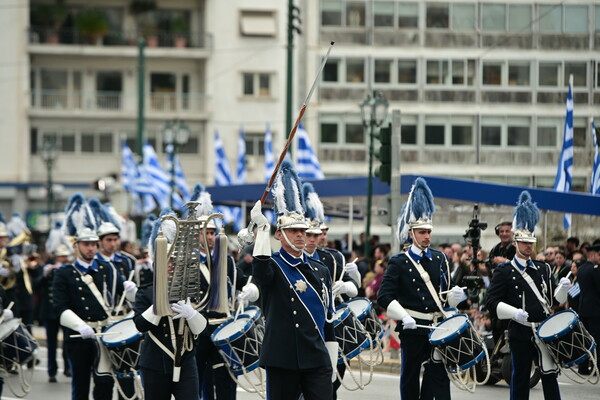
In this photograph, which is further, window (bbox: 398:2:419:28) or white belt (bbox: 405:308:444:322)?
window (bbox: 398:2:419:28)

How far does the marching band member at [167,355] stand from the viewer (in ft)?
33.8

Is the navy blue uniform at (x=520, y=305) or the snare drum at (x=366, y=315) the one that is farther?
the snare drum at (x=366, y=315)

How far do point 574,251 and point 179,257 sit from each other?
35.0ft

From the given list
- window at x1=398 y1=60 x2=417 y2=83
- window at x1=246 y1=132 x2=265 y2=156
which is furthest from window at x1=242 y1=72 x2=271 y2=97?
window at x1=398 y1=60 x2=417 y2=83

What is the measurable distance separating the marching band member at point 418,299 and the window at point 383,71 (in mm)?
37936

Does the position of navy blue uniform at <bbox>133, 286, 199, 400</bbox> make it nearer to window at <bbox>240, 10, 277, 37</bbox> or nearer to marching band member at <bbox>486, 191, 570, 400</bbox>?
marching band member at <bbox>486, 191, 570, 400</bbox>

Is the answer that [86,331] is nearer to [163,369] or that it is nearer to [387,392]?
[163,369]

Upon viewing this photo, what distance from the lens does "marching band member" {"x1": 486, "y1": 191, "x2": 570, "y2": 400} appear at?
41.4ft

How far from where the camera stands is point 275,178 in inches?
396

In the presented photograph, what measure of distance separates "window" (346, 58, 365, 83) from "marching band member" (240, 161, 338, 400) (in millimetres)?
41035

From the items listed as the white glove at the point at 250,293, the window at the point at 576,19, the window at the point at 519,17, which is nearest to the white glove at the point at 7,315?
the white glove at the point at 250,293

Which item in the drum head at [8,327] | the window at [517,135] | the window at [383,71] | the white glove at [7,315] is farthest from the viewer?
the window at [383,71]

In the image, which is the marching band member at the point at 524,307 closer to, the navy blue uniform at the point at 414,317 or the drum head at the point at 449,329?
the drum head at the point at 449,329

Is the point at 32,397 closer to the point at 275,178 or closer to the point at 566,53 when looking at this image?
the point at 275,178
